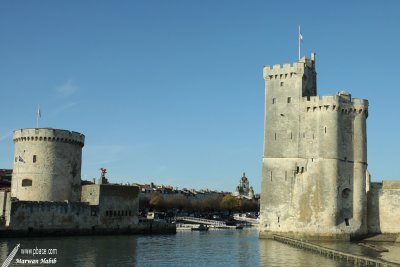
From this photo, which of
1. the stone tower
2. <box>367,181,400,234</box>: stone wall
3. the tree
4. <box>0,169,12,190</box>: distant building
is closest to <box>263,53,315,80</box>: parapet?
the stone tower

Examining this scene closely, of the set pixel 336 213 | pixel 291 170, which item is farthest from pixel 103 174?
pixel 336 213

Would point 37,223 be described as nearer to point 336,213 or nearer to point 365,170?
point 336,213

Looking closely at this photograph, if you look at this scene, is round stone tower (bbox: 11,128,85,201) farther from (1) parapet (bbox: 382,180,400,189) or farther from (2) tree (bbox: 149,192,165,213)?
(2) tree (bbox: 149,192,165,213)

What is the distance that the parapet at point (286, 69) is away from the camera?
48.0 metres

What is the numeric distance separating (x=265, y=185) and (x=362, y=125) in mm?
10238

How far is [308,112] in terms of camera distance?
4728 centimetres

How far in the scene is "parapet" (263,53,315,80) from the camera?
157 feet

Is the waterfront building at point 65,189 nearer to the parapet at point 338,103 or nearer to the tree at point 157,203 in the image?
the parapet at point 338,103

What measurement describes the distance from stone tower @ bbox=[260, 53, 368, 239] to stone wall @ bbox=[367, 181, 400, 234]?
126 cm

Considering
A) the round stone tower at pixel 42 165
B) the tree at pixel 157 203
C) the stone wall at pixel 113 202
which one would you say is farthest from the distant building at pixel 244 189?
the round stone tower at pixel 42 165

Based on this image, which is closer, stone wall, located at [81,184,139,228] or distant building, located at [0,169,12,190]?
stone wall, located at [81,184,139,228]

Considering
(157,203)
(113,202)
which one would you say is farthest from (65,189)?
(157,203)

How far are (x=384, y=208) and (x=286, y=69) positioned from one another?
49.6 feet

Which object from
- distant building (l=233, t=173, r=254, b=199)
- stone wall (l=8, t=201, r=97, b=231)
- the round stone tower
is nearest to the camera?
stone wall (l=8, t=201, r=97, b=231)
